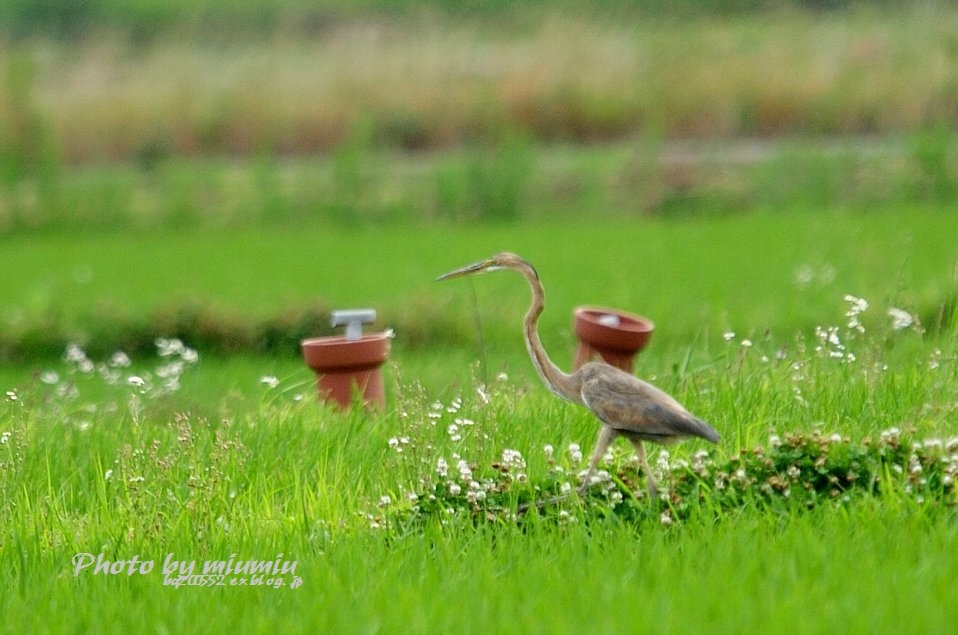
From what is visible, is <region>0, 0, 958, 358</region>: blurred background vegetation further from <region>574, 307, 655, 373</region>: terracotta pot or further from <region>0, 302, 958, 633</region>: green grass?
<region>0, 302, 958, 633</region>: green grass

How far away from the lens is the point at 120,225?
683 inches

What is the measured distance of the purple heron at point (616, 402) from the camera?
4652mm

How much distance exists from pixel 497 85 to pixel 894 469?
63.8 ft

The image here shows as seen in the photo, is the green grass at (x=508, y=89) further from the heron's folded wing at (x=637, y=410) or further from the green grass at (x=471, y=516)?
the heron's folded wing at (x=637, y=410)

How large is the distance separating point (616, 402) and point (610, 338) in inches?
63.6

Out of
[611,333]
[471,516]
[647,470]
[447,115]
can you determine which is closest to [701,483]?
[647,470]

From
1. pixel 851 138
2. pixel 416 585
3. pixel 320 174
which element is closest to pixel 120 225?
pixel 320 174

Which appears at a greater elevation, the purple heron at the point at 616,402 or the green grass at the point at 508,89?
the purple heron at the point at 616,402

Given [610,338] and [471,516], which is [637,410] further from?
[610,338]

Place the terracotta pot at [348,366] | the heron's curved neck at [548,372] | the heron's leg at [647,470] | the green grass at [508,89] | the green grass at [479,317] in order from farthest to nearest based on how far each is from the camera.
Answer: the green grass at [508,89] → the terracotta pot at [348,366] → the heron's curved neck at [548,372] → the heron's leg at [647,470] → the green grass at [479,317]

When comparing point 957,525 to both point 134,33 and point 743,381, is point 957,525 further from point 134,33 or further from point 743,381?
point 134,33

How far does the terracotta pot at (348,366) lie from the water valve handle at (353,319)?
61 millimetres

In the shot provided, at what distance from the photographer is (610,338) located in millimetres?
6344

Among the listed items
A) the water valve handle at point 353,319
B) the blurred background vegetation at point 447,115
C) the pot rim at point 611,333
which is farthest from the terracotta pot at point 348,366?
the blurred background vegetation at point 447,115
